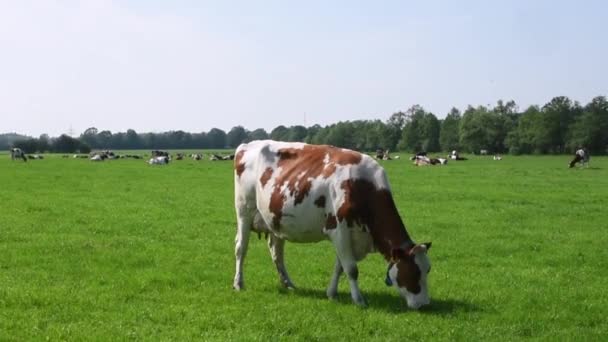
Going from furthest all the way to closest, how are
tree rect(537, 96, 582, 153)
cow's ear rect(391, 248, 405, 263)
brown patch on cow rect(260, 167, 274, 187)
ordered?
tree rect(537, 96, 582, 153)
brown patch on cow rect(260, 167, 274, 187)
cow's ear rect(391, 248, 405, 263)

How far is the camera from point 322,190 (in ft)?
35.0

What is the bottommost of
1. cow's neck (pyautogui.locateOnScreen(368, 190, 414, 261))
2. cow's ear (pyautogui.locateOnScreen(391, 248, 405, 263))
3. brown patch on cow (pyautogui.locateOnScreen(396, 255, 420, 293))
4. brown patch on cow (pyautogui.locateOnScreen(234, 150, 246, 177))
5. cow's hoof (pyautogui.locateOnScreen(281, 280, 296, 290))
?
cow's hoof (pyautogui.locateOnScreen(281, 280, 296, 290))

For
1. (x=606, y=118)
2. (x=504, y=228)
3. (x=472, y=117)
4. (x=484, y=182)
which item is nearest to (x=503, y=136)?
(x=472, y=117)

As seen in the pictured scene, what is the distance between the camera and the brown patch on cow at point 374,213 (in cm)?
1020

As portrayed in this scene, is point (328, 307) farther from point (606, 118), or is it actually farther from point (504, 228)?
point (606, 118)

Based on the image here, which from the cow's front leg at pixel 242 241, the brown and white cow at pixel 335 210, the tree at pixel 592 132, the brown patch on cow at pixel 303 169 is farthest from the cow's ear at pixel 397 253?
the tree at pixel 592 132

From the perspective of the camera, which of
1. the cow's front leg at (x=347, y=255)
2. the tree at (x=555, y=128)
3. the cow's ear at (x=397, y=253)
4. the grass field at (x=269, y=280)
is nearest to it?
the grass field at (x=269, y=280)

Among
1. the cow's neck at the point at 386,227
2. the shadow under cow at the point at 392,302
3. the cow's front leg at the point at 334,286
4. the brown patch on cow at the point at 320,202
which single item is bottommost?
the shadow under cow at the point at 392,302

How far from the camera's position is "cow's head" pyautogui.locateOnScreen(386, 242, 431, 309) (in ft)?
32.5

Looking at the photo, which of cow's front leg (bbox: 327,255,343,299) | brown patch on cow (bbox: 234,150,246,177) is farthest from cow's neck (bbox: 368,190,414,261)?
brown patch on cow (bbox: 234,150,246,177)

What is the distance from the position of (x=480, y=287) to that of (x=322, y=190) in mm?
3316

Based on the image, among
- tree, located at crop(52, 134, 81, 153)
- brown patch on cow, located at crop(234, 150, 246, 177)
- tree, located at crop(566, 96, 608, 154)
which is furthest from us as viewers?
tree, located at crop(52, 134, 81, 153)

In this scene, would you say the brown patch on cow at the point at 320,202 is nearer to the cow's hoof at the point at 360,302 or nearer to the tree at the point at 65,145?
the cow's hoof at the point at 360,302

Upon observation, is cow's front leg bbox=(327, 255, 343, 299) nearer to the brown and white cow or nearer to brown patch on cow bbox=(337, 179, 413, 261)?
the brown and white cow
